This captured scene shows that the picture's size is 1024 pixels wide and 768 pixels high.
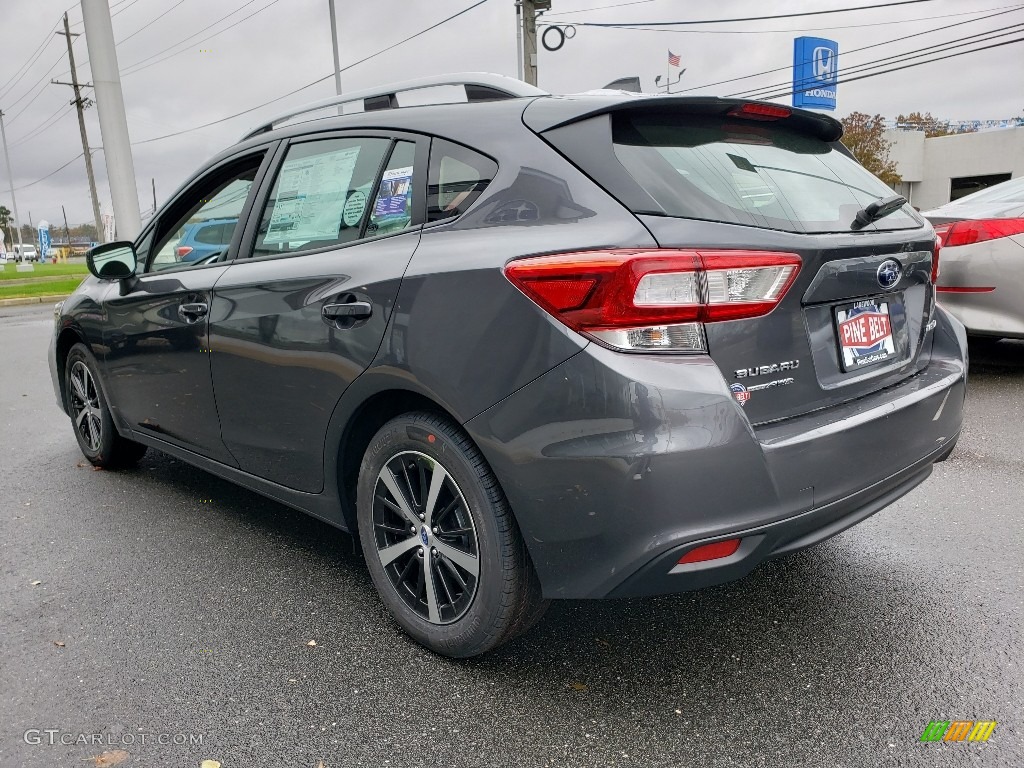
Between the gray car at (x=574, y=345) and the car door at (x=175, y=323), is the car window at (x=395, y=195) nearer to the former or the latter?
the gray car at (x=574, y=345)

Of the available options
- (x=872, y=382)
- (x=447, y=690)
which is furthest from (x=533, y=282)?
(x=447, y=690)

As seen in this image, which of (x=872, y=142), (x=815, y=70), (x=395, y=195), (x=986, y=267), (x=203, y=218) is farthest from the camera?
(x=872, y=142)

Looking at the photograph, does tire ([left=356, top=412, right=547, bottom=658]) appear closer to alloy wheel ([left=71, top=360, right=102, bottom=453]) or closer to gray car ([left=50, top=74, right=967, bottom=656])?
gray car ([left=50, top=74, right=967, bottom=656])

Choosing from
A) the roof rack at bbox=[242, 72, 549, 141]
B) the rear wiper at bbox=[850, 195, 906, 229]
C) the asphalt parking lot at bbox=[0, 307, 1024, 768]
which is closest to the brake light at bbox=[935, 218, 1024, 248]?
the asphalt parking lot at bbox=[0, 307, 1024, 768]

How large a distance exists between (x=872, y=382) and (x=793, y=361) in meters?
0.41

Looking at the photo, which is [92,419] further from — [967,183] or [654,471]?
[967,183]

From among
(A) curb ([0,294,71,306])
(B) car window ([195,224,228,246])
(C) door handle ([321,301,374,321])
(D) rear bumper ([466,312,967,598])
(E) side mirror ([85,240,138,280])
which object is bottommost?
(A) curb ([0,294,71,306])

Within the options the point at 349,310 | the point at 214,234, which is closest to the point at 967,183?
the point at 214,234

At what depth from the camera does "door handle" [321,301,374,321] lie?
245cm

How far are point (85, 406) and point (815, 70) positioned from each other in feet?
73.4

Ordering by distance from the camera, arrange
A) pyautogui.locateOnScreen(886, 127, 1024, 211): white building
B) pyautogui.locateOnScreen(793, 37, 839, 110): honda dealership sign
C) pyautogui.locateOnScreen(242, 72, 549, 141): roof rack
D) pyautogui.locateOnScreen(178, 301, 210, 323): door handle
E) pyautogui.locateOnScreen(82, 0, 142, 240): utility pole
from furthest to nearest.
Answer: pyautogui.locateOnScreen(886, 127, 1024, 211): white building
pyautogui.locateOnScreen(793, 37, 839, 110): honda dealership sign
pyautogui.locateOnScreen(82, 0, 142, 240): utility pole
pyautogui.locateOnScreen(178, 301, 210, 323): door handle
pyautogui.locateOnScreen(242, 72, 549, 141): roof rack

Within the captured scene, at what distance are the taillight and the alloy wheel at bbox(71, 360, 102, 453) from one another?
3.46m

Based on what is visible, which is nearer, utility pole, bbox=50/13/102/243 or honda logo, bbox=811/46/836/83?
honda logo, bbox=811/46/836/83

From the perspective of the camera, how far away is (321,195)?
9.57 feet
